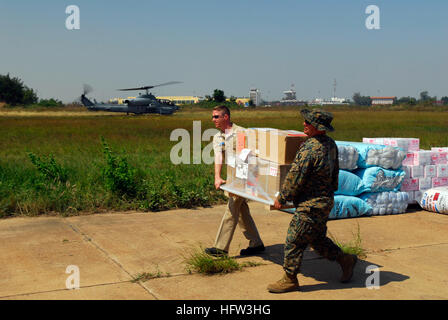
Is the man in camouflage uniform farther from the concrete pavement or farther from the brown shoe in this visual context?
the concrete pavement

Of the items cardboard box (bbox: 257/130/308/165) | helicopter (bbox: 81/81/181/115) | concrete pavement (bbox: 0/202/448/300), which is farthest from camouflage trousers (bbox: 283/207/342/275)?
helicopter (bbox: 81/81/181/115)

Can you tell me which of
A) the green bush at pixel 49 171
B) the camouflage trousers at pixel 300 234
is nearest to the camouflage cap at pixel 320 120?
the camouflage trousers at pixel 300 234

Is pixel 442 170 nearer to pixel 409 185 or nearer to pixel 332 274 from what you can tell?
pixel 409 185

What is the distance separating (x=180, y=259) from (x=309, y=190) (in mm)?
1918

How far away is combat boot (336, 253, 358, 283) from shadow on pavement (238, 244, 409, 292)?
7cm

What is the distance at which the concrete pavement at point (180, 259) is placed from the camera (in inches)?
188

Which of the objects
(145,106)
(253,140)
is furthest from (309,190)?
(145,106)

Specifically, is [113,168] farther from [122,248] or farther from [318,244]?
[318,244]

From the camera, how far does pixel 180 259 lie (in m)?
5.79

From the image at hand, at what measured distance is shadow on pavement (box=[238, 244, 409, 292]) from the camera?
199 inches

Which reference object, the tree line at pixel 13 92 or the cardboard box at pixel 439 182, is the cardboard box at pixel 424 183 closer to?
the cardboard box at pixel 439 182

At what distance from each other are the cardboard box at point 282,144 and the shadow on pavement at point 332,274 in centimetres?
126

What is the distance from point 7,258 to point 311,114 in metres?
3.78
